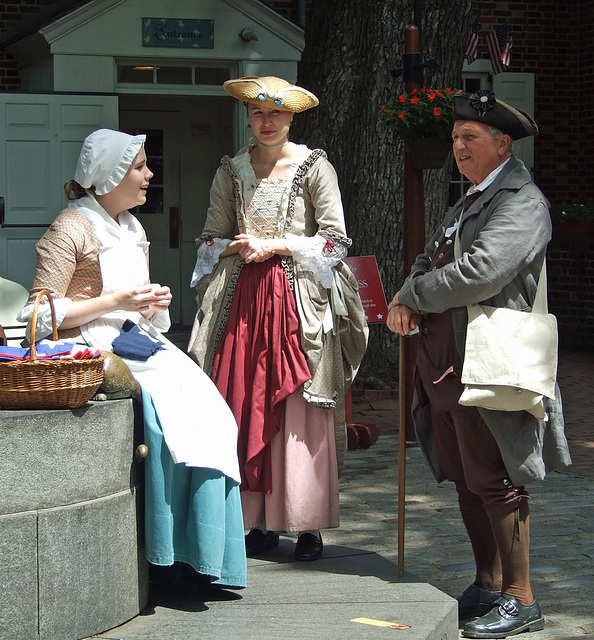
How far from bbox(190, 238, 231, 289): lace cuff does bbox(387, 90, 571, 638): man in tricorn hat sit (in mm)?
930

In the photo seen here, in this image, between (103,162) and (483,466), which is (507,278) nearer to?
(483,466)

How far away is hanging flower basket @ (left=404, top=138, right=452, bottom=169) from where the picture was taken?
6.45 m

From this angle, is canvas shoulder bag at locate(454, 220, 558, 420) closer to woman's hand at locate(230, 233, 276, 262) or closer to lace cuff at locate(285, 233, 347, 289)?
lace cuff at locate(285, 233, 347, 289)

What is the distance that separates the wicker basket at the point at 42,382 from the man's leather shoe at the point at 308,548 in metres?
1.55

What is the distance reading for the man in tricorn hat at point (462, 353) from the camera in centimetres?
351

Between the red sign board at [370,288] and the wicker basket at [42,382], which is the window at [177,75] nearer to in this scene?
the red sign board at [370,288]

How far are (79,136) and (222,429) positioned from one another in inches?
288

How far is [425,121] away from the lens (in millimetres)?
6301

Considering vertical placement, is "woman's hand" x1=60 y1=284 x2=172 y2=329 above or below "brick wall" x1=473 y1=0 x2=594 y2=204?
below

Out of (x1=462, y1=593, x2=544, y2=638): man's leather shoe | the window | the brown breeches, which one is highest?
the window

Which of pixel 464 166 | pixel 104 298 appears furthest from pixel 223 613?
pixel 464 166

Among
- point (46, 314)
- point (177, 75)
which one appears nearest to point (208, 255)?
point (46, 314)

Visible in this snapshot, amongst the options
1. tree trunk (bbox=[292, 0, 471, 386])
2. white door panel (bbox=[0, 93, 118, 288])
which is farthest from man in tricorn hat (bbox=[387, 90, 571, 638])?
white door panel (bbox=[0, 93, 118, 288])

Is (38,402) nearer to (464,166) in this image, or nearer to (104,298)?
(104,298)
